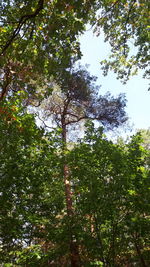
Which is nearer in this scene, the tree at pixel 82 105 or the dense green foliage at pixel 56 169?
the dense green foliage at pixel 56 169

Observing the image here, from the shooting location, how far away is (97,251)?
5.65m

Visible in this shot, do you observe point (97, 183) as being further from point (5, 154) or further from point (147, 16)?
point (147, 16)

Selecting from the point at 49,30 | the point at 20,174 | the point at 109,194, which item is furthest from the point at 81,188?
the point at 49,30

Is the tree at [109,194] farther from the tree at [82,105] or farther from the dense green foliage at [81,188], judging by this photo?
the tree at [82,105]

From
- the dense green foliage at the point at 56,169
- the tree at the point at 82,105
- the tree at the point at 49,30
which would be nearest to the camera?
the tree at the point at 49,30

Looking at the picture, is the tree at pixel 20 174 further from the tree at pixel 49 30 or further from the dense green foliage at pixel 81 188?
the tree at pixel 49 30

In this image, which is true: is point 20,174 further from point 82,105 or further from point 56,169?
point 82,105

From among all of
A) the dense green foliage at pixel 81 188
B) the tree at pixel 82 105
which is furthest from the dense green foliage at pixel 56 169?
the tree at pixel 82 105

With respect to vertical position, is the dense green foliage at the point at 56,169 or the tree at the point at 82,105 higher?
the tree at the point at 82,105

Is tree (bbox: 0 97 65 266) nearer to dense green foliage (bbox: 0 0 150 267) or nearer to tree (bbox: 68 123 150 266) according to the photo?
dense green foliage (bbox: 0 0 150 267)

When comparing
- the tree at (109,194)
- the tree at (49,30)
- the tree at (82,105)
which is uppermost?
the tree at (82,105)

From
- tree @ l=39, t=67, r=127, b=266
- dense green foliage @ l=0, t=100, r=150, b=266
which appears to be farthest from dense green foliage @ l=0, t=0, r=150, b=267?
tree @ l=39, t=67, r=127, b=266

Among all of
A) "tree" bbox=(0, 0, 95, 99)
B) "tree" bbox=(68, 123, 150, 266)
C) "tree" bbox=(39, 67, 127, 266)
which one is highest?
"tree" bbox=(39, 67, 127, 266)

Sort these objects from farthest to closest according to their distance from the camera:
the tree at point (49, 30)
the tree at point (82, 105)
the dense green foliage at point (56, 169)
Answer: the tree at point (82, 105), the dense green foliage at point (56, 169), the tree at point (49, 30)
